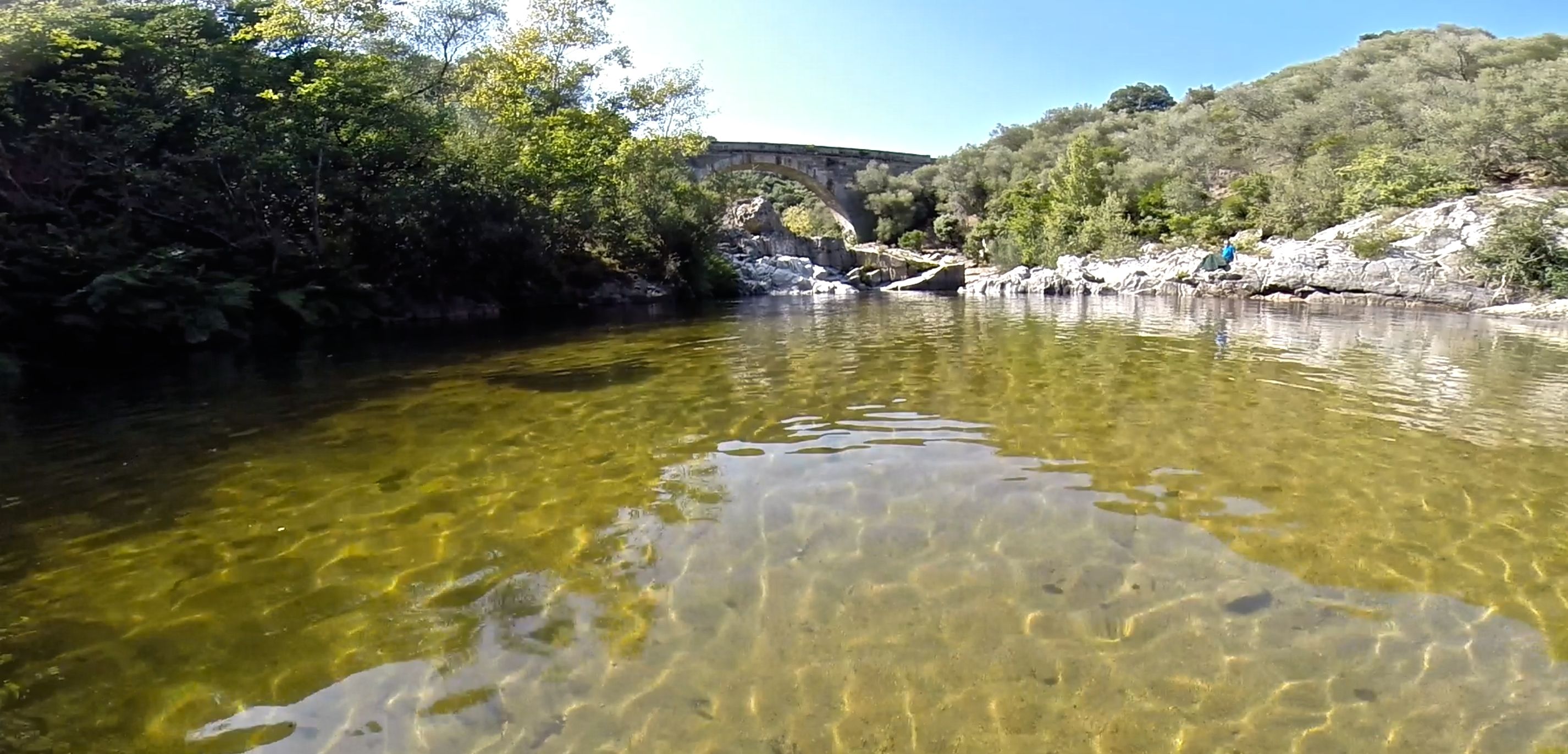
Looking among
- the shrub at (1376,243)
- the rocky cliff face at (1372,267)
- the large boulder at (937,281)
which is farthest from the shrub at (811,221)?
A: the shrub at (1376,243)

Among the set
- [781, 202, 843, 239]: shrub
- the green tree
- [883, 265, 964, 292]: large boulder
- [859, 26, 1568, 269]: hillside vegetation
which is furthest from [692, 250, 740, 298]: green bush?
the green tree

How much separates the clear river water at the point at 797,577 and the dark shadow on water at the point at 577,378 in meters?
1.16

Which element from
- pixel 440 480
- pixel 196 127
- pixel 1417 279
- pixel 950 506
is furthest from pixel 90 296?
pixel 1417 279

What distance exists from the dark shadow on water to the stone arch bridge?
42121 mm

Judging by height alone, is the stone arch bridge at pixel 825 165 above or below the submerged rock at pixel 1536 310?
above

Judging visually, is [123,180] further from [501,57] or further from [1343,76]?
[1343,76]

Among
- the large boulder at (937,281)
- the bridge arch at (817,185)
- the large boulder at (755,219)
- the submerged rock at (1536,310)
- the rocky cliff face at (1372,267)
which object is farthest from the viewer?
→ the bridge arch at (817,185)

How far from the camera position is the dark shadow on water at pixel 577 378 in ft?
29.9

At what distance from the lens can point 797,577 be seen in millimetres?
3715

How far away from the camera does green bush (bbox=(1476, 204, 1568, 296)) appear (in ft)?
69.0

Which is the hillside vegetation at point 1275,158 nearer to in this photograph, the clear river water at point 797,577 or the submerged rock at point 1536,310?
the submerged rock at point 1536,310

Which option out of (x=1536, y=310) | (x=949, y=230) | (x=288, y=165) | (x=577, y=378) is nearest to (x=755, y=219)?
(x=949, y=230)

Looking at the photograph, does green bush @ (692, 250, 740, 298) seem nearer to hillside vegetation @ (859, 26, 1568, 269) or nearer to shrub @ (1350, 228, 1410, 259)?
hillside vegetation @ (859, 26, 1568, 269)

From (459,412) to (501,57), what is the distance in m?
20.6
